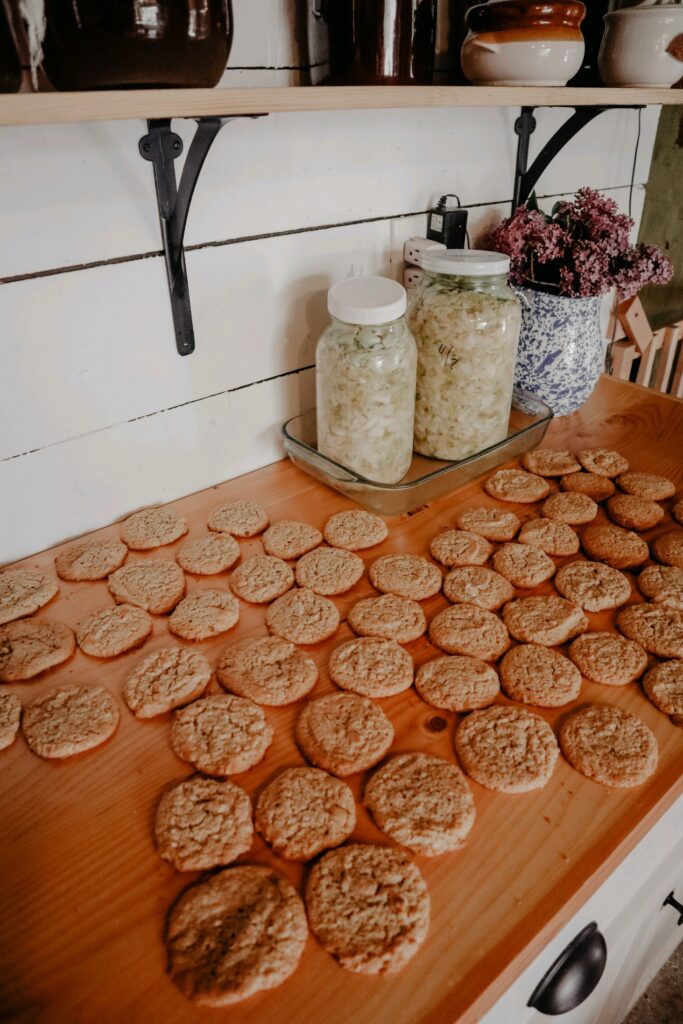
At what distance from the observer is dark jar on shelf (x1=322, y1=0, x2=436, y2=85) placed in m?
0.88

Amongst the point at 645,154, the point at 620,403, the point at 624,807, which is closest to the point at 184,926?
the point at 624,807

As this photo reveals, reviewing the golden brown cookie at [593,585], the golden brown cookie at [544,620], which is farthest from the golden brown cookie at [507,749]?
the golden brown cookie at [593,585]

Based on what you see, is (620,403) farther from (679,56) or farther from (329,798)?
(329,798)

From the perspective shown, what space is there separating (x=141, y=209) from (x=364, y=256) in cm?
46

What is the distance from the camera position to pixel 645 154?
1824 millimetres

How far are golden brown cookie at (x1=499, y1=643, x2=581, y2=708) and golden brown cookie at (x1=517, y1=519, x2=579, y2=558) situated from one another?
0.22m

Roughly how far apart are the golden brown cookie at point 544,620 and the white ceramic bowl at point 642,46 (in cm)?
93

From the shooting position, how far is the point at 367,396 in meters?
1.07

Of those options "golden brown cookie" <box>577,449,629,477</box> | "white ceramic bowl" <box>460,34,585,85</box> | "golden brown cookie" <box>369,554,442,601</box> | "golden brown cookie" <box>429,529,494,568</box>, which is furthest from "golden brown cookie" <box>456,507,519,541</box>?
"white ceramic bowl" <box>460,34,585,85</box>

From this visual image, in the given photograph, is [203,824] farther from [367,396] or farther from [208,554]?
[367,396]

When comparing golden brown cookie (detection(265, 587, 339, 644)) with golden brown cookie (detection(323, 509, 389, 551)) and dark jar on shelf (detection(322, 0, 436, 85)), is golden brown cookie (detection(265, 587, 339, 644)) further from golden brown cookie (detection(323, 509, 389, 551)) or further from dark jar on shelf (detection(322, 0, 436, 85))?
dark jar on shelf (detection(322, 0, 436, 85))

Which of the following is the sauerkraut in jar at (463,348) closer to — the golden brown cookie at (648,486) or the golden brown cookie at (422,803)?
the golden brown cookie at (648,486)

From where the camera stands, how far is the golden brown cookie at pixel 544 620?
0.88 metres

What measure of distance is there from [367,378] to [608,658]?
546 millimetres
